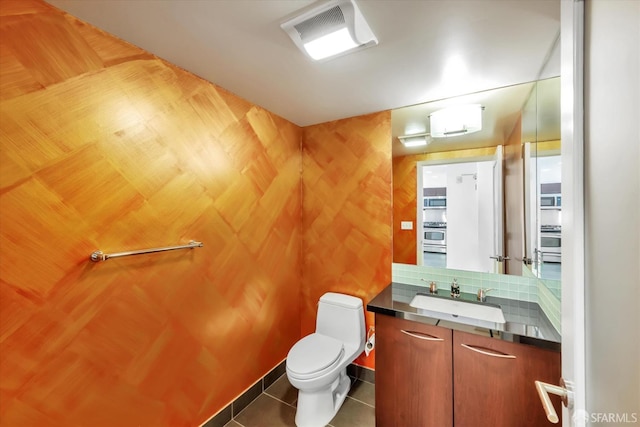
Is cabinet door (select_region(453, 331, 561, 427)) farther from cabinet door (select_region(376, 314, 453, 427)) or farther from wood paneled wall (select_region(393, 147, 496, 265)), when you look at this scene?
wood paneled wall (select_region(393, 147, 496, 265))

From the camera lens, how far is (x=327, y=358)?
5.83 ft

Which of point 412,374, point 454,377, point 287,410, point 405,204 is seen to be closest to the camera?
point 454,377

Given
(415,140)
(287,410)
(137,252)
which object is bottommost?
(287,410)

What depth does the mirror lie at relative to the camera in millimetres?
1421

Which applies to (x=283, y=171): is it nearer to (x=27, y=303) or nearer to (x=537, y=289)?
(x=27, y=303)

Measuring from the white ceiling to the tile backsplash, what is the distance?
1.24 m

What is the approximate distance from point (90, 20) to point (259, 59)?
0.74 m

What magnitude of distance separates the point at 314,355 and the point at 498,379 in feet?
3.55

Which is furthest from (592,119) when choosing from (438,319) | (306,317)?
(306,317)

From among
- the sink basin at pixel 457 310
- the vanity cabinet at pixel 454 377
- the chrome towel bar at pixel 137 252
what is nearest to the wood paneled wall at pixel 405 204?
the sink basin at pixel 457 310

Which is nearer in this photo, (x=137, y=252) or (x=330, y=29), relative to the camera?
(x=330, y=29)

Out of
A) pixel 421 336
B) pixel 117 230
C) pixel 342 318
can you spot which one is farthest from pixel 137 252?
pixel 421 336

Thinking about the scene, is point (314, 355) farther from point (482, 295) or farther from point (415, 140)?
point (415, 140)

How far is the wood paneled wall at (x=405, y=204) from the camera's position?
2072 millimetres
